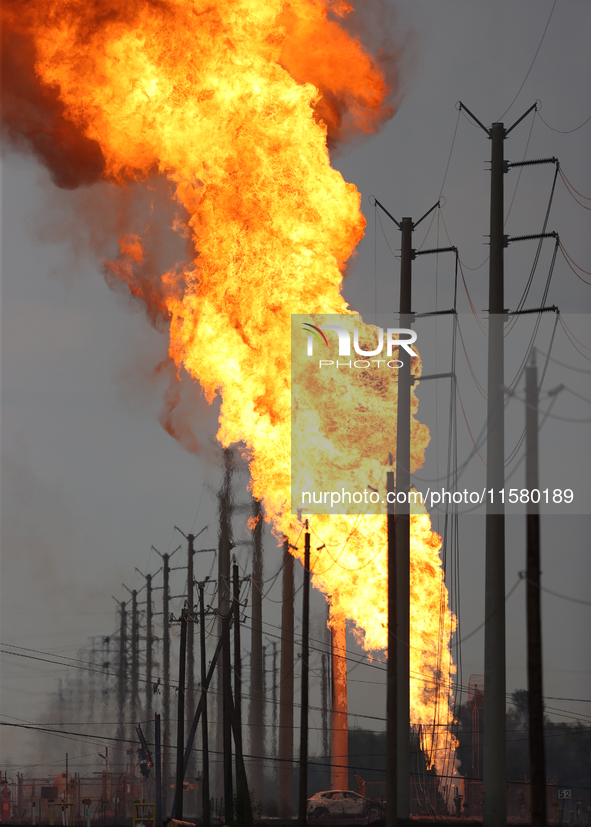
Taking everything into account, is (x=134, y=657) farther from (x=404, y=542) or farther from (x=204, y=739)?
(x=404, y=542)

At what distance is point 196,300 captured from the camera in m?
49.1

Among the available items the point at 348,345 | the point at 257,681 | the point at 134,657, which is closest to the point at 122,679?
the point at 134,657

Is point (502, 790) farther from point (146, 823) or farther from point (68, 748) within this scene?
point (68, 748)

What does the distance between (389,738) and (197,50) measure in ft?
109

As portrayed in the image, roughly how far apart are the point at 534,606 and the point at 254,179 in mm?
32931

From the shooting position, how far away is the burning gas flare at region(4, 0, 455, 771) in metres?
46.1

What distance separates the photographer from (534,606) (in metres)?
18.7

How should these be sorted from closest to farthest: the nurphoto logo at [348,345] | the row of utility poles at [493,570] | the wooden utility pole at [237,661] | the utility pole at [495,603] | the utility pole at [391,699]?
the row of utility poles at [493,570], the utility pole at [391,699], the utility pole at [495,603], the wooden utility pole at [237,661], the nurphoto logo at [348,345]

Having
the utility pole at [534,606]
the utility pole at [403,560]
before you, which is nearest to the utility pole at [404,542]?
the utility pole at [403,560]

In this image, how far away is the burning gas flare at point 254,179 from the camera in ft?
151

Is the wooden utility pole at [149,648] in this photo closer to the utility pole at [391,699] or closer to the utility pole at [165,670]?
the utility pole at [165,670]

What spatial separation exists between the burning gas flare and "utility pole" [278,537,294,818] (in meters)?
13.9

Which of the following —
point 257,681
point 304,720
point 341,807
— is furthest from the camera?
point 257,681

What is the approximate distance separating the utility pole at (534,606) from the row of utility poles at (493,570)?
0.02 m
